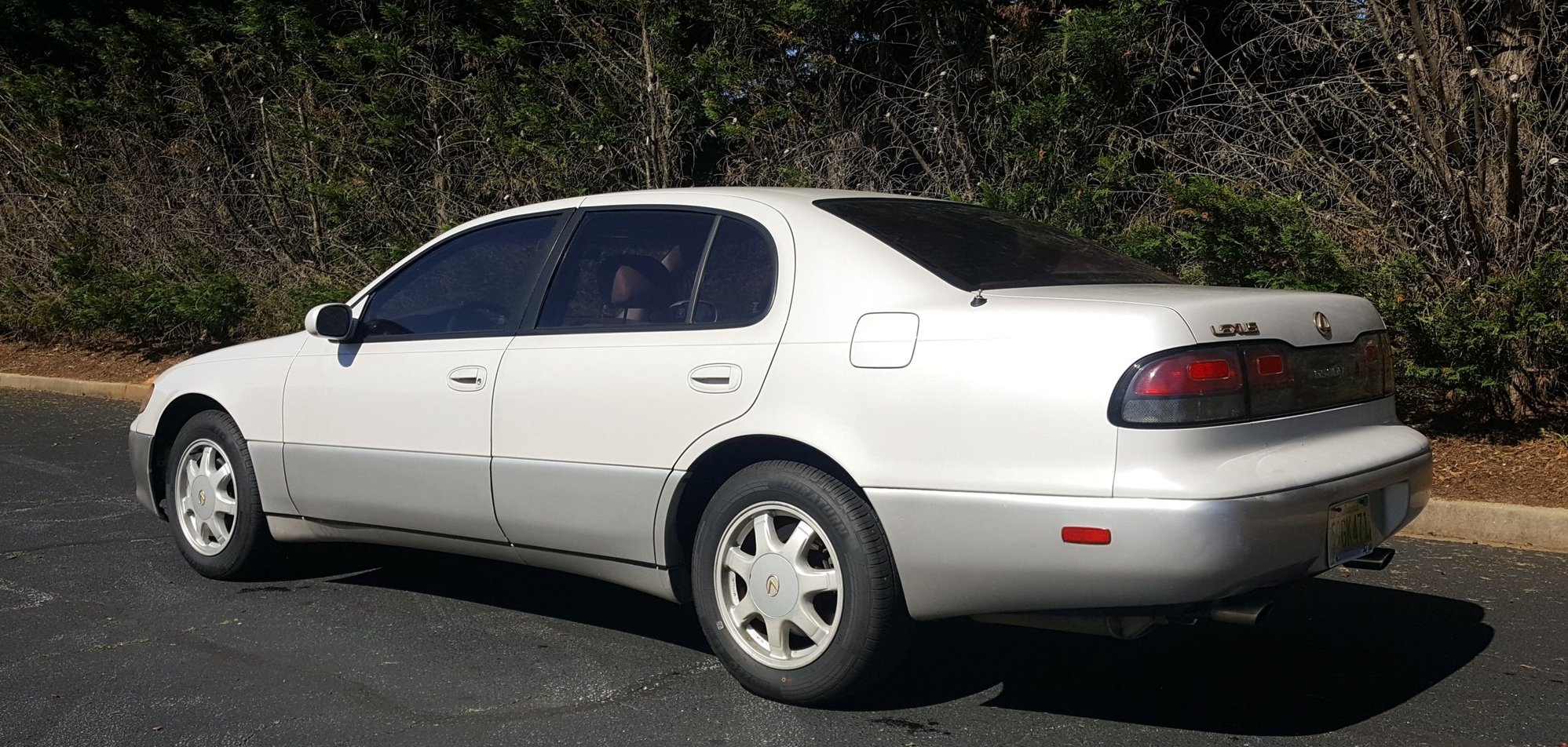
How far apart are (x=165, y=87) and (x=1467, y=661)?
1687 centimetres

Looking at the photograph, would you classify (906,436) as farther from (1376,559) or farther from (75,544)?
(75,544)

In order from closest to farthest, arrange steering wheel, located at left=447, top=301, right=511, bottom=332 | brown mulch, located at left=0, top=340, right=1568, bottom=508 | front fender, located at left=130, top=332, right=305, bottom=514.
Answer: steering wheel, located at left=447, top=301, right=511, bottom=332, front fender, located at left=130, top=332, right=305, bottom=514, brown mulch, located at left=0, top=340, right=1568, bottom=508

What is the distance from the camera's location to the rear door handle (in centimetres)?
400

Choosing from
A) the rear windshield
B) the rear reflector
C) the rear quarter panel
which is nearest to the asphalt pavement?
the rear reflector

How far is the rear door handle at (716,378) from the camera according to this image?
400 centimetres

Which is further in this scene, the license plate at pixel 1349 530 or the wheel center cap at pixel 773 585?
the wheel center cap at pixel 773 585

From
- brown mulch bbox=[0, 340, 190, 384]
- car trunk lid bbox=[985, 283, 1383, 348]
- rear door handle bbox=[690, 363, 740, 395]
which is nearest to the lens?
car trunk lid bbox=[985, 283, 1383, 348]

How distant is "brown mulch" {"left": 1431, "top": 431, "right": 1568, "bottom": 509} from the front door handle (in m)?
4.53

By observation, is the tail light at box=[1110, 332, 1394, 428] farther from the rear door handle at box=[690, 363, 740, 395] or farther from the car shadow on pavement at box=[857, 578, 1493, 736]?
the rear door handle at box=[690, 363, 740, 395]

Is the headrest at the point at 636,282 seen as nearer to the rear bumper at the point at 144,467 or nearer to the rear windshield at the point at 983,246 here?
the rear windshield at the point at 983,246

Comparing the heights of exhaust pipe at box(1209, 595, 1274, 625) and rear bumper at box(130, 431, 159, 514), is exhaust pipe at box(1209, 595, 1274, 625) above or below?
below

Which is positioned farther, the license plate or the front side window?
the front side window

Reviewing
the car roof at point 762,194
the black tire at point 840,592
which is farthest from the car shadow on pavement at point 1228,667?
the car roof at point 762,194

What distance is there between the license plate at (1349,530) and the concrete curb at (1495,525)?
2773mm
